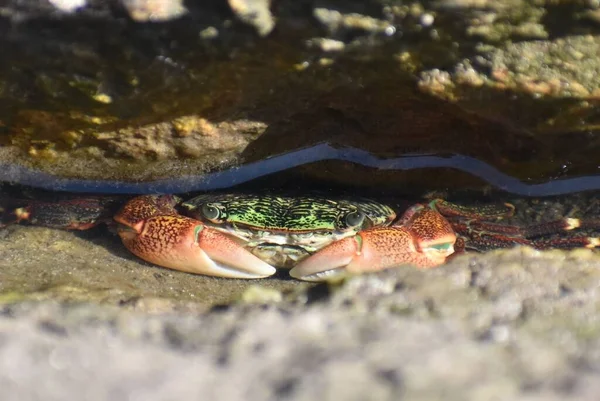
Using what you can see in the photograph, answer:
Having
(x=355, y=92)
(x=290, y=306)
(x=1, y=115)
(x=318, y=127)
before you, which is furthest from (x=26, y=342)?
(x=318, y=127)

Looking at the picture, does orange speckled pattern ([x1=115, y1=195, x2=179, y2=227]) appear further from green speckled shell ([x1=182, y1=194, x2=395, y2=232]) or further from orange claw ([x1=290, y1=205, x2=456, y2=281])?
orange claw ([x1=290, y1=205, x2=456, y2=281])

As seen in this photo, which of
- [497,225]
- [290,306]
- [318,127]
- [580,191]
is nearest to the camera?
[290,306]

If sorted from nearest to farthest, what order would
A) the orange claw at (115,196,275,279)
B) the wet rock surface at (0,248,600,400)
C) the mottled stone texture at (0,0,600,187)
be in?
the wet rock surface at (0,248,600,400) → the mottled stone texture at (0,0,600,187) → the orange claw at (115,196,275,279)

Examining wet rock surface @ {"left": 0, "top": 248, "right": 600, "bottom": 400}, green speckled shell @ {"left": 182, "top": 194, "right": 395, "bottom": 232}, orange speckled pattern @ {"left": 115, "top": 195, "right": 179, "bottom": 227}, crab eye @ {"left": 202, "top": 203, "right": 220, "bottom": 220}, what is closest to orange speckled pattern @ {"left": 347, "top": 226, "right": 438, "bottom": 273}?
green speckled shell @ {"left": 182, "top": 194, "right": 395, "bottom": 232}

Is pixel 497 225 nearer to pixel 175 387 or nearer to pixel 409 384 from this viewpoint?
pixel 409 384

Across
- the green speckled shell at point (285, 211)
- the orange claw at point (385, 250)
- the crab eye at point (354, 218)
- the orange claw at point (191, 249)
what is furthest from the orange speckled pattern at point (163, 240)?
the crab eye at point (354, 218)

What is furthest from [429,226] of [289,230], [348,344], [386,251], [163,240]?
[348,344]

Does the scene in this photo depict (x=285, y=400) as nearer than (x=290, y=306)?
Yes
